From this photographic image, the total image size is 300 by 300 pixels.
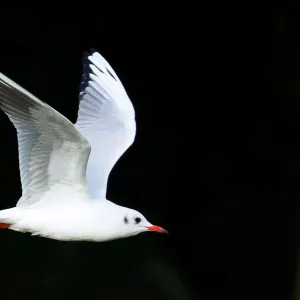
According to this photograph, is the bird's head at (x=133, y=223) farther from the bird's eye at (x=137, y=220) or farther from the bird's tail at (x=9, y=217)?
the bird's tail at (x=9, y=217)

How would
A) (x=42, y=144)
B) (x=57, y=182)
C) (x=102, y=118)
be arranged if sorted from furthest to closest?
(x=102, y=118) → (x=57, y=182) → (x=42, y=144)

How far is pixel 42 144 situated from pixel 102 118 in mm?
687

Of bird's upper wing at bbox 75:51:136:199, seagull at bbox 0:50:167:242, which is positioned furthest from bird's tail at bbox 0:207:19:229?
bird's upper wing at bbox 75:51:136:199

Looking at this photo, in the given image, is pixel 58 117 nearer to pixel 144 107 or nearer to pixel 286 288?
pixel 144 107

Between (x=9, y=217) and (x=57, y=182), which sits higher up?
(x=57, y=182)

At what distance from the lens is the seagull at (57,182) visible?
10.3 ft

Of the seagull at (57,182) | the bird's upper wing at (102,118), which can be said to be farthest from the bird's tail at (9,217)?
the bird's upper wing at (102,118)

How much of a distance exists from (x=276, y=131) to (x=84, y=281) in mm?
1261

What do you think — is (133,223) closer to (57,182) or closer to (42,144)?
(57,182)

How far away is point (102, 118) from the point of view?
3.90m

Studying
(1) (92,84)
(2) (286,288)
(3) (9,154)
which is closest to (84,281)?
(3) (9,154)

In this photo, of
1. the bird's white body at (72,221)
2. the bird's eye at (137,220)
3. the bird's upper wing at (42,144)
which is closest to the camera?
the bird's upper wing at (42,144)

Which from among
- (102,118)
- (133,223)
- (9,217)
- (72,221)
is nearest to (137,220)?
(133,223)

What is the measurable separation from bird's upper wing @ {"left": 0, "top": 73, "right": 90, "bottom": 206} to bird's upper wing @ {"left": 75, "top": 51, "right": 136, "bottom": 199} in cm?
26
